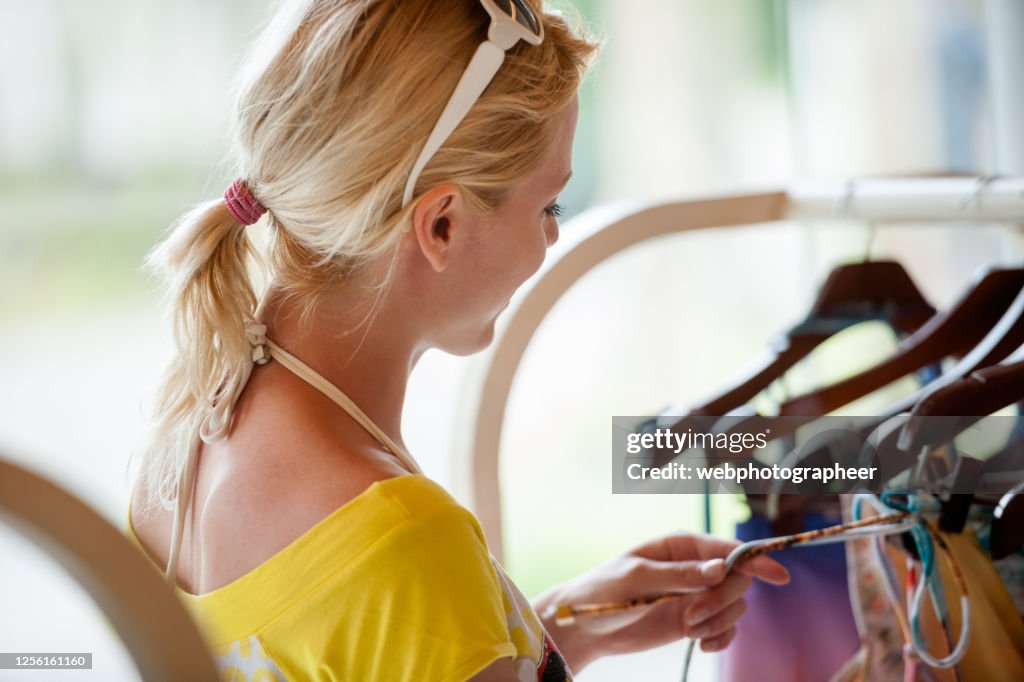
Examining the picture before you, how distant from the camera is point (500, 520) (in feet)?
3.48

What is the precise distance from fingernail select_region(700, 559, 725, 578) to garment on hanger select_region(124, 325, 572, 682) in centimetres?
28

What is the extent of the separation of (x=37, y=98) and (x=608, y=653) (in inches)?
120

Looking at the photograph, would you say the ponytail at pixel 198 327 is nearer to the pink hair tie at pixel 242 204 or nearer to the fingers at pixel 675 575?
the pink hair tie at pixel 242 204

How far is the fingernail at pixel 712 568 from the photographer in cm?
86

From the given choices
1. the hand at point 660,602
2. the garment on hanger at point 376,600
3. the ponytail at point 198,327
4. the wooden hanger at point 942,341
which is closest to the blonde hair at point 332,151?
the ponytail at point 198,327

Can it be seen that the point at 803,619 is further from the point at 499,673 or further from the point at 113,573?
the point at 113,573

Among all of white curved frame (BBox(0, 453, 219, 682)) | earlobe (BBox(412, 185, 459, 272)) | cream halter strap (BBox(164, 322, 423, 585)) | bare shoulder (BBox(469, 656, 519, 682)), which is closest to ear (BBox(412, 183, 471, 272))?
earlobe (BBox(412, 185, 459, 272))

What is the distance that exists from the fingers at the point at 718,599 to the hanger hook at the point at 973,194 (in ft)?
1.48

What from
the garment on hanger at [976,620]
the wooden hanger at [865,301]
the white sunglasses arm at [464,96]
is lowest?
the garment on hanger at [976,620]

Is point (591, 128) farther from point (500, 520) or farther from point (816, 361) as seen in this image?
point (500, 520)

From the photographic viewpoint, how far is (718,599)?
886 millimetres

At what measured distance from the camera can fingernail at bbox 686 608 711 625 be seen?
89 centimetres

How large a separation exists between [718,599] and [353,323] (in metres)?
0.39

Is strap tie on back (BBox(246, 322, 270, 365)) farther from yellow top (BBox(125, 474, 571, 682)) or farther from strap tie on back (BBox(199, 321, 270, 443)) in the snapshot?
yellow top (BBox(125, 474, 571, 682))
